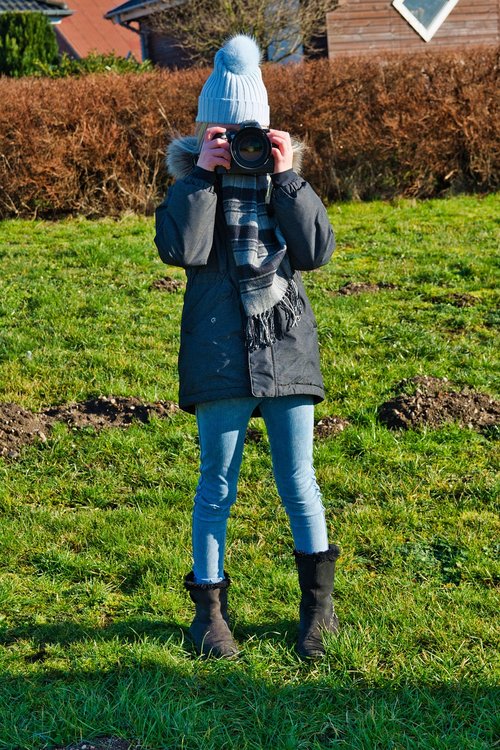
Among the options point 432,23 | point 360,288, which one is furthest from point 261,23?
point 360,288

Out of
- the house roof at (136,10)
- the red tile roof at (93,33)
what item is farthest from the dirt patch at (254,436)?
the red tile roof at (93,33)

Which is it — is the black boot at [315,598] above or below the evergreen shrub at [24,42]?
below

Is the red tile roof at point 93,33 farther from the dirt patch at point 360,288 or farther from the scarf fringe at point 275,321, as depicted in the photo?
the scarf fringe at point 275,321

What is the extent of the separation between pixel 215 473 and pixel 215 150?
1.09 meters

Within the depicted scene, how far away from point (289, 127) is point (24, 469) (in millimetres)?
7844

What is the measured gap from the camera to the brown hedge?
10766mm

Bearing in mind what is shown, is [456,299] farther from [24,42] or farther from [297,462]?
[24,42]

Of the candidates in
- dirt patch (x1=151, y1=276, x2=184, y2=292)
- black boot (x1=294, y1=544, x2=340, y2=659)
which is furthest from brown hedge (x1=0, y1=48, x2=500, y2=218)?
black boot (x1=294, y1=544, x2=340, y2=659)

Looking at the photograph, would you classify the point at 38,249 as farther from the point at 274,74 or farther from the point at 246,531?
the point at 246,531

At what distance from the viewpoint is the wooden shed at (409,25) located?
61.6 ft

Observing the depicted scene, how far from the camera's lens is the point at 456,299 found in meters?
7.46

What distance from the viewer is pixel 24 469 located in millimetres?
4828

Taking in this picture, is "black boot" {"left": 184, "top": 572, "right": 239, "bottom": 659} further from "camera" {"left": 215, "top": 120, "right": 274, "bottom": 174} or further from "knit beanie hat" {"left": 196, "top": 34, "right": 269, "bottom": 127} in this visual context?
"knit beanie hat" {"left": 196, "top": 34, "right": 269, "bottom": 127}

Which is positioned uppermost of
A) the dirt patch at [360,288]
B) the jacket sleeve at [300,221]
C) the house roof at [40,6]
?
the house roof at [40,6]
